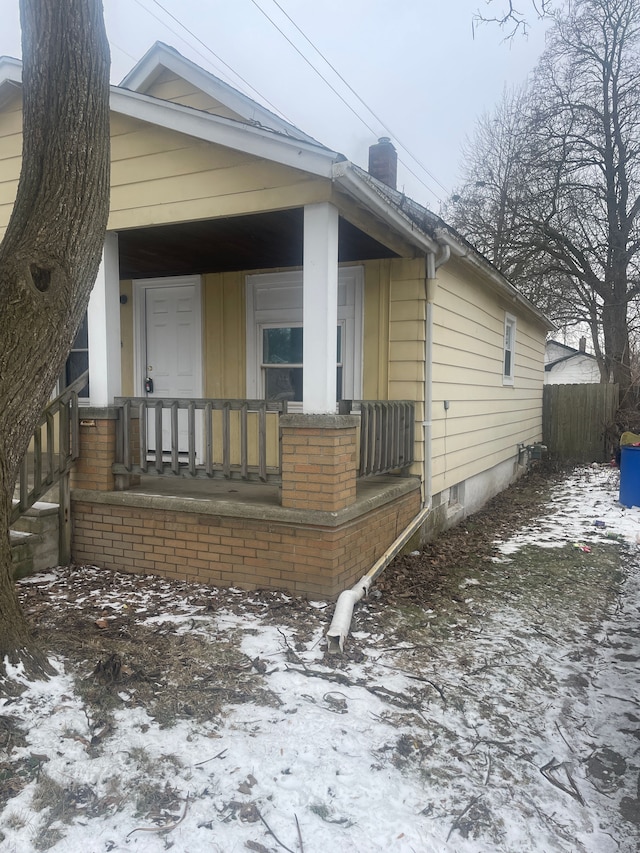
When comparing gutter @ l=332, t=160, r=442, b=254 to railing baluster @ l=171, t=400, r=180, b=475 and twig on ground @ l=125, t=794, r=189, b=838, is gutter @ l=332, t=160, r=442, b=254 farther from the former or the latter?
twig on ground @ l=125, t=794, r=189, b=838

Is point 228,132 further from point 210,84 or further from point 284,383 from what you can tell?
point 284,383

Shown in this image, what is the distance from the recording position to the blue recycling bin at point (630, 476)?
27.1ft

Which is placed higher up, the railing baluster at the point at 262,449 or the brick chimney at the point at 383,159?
the brick chimney at the point at 383,159

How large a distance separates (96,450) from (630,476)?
23.7ft

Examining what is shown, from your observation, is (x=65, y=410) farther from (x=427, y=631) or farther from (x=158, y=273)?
(x=427, y=631)

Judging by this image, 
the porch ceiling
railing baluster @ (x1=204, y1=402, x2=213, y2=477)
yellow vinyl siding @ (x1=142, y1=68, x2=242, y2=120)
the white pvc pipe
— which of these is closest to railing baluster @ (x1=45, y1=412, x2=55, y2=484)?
railing baluster @ (x1=204, y1=402, x2=213, y2=477)

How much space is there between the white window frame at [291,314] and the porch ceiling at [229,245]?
0.58 ft

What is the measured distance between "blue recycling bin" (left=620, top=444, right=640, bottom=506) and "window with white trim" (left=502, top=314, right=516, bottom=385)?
2.48 m

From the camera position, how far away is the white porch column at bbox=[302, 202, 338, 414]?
4.29 metres

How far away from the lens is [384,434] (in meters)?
5.20

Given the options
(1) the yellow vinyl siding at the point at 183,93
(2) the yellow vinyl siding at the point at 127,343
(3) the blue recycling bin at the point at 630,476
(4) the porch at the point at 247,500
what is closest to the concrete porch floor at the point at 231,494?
(4) the porch at the point at 247,500

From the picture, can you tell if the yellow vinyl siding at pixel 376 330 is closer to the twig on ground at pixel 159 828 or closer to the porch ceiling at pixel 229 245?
the porch ceiling at pixel 229 245

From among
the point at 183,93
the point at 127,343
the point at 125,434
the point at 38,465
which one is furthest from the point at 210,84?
the point at 38,465

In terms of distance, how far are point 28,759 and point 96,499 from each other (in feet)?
9.54
